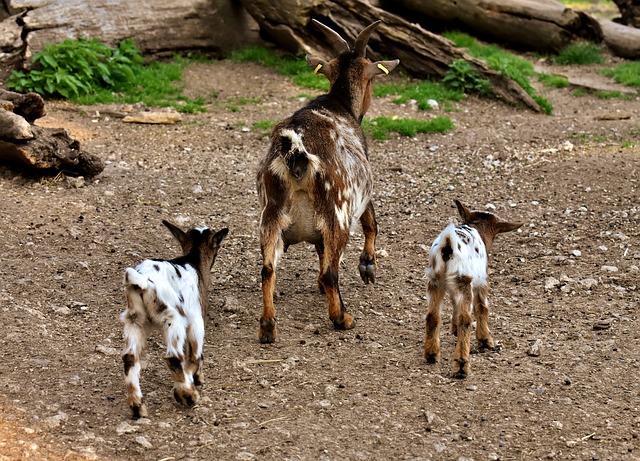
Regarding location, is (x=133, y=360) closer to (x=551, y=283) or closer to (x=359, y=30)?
(x=551, y=283)

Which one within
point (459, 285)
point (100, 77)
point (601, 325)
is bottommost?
point (100, 77)

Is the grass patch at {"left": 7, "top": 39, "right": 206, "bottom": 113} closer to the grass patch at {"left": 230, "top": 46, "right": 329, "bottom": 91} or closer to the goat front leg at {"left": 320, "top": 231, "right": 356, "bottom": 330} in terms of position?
the grass patch at {"left": 230, "top": 46, "right": 329, "bottom": 91}

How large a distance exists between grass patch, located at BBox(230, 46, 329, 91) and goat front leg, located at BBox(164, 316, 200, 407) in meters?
8.19

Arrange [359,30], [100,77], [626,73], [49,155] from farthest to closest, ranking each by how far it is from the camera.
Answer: [626,73] → [359,30] → [100,77] → [49,155]

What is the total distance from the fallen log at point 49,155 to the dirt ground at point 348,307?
15cm

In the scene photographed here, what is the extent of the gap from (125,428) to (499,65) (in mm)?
9821

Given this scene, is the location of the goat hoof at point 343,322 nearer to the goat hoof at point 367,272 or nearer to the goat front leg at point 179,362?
the goat hoof at point 367,272

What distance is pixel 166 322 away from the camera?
17.8 ft

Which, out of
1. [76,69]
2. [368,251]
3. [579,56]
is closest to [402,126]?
[368,251]

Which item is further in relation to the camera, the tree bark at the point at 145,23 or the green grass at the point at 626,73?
the green grass at the point at 626,73

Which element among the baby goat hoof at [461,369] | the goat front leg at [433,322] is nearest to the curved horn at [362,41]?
the goat front leg at [433,322]

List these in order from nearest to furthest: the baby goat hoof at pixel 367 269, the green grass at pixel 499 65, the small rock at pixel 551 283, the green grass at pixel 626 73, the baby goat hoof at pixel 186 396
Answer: the baby goat hoof at pixel 186 396 → the small rock at pixel 551 283 → the baby goat hoof at pixel 367 269 → the green grass at pixel 499 65 → the green grass at pixel 626 73

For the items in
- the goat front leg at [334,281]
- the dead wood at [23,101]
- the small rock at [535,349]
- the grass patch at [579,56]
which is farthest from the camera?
the grass patch at [579,56]

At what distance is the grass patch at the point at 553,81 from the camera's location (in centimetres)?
1430
